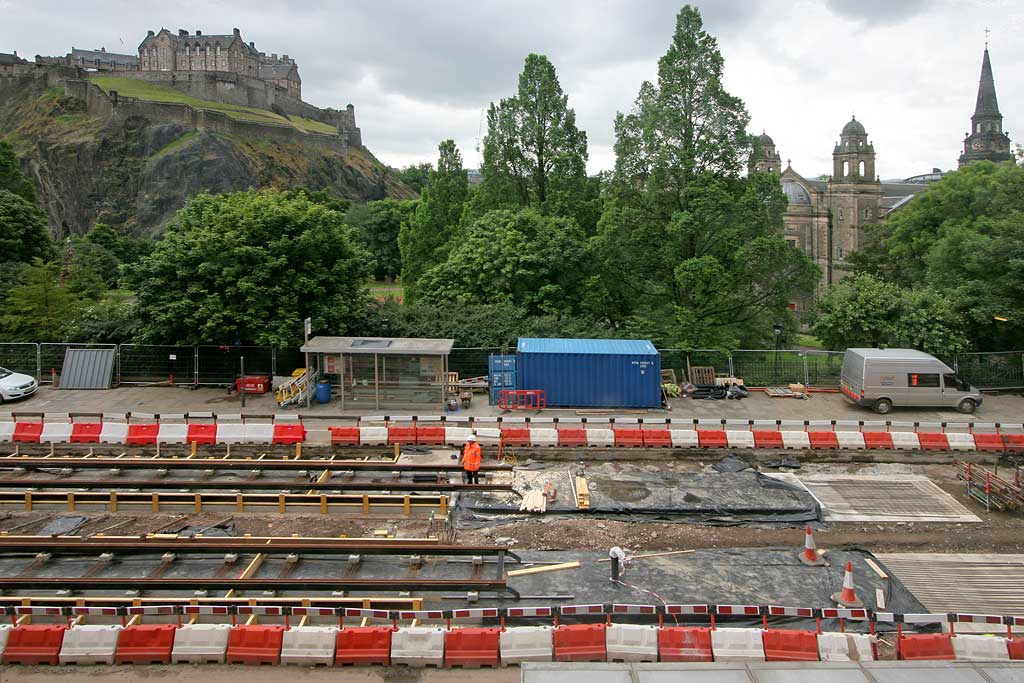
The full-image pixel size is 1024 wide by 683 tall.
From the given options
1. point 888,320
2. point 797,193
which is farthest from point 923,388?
point 797,193

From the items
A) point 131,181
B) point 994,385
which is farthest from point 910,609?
point 131,181

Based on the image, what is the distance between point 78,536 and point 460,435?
976 cm

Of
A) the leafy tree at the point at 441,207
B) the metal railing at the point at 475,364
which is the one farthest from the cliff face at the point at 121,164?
the metal railing at the point at 475,364

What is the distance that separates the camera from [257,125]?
348 ft

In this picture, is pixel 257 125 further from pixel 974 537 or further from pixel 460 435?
pixel 974 537

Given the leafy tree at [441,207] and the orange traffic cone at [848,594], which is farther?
the leafy tree at [441,207]

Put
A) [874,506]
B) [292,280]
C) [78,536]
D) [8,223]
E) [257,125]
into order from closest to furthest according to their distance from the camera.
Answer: [78,536] < [874,506] < [292,280] < [8,223] < [257,125]

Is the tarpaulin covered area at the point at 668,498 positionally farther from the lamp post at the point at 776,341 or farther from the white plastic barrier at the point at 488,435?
the lamp post at the point at 776,341

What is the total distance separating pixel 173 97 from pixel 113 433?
10840cm

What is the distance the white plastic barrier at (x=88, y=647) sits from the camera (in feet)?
31.6

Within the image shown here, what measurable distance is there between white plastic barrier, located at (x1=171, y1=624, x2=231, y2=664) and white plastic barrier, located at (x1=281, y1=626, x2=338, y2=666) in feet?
Result: 2.90

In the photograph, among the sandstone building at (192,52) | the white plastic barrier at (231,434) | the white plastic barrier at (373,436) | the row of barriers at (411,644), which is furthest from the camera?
the sandstone building at (192,52)

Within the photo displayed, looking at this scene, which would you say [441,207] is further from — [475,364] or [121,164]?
[121,164]

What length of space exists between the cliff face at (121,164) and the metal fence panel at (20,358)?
7129cm
